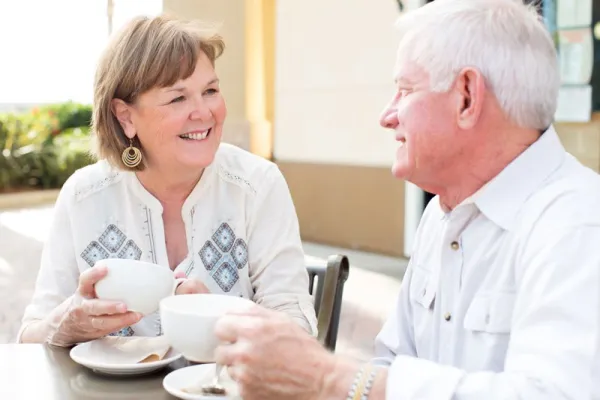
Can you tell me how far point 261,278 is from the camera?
190cm

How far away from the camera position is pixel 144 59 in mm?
1854

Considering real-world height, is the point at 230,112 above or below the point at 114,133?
below

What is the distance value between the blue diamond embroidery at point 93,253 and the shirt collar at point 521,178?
3.41ft

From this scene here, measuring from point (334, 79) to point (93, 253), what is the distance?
471 centimetres

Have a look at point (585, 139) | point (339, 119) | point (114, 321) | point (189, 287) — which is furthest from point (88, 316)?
point (339, 119)

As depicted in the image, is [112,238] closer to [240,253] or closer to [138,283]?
Result: [240,253]

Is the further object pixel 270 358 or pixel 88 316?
pixel 88 316

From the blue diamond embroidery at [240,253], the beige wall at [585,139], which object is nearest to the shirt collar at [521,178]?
the blue diamond embroidery at [240,253]

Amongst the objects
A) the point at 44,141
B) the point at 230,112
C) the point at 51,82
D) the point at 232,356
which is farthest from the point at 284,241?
the point at 51,82

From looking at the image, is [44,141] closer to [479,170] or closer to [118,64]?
[118,64]

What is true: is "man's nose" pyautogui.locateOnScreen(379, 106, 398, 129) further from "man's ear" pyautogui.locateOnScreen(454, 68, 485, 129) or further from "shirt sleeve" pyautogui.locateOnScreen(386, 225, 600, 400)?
"shirt sleeve" pyautogui.locateOnScreen(386, 225, 600, 400)

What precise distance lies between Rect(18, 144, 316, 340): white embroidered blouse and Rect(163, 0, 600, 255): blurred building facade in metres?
3.91

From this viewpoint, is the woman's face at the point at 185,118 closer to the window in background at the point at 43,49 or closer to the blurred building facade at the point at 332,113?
the blurred building facade at the point at 332,113

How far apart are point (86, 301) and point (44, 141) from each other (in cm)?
1034
